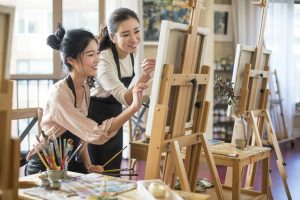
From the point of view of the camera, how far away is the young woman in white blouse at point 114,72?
2338 millimetres

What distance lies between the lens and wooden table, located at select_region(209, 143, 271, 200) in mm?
2695

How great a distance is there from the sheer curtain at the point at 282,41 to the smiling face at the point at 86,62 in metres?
4.82

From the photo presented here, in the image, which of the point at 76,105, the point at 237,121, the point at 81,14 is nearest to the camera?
the point at 76,105

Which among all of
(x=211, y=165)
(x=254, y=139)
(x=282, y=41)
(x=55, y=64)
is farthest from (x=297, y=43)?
(x=211, y=165)

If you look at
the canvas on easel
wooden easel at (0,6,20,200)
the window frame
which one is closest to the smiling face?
the canvas on easel

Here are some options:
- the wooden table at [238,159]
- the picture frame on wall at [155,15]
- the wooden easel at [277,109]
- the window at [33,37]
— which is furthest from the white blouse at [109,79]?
the wooden easel at [277,109]

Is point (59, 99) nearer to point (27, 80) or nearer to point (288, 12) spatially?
point (27, 80)

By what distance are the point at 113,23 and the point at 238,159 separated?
3.59ft

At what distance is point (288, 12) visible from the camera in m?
6.54

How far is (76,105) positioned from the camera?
211 centimetres

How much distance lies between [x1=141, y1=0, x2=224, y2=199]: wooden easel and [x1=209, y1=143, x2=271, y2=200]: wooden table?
0.40 m

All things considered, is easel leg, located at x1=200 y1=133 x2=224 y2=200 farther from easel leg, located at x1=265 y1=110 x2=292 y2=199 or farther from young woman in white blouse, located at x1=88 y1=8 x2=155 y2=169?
easel leg, located at x1=265 y1=110 x2=292 y2=199

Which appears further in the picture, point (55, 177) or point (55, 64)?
point (55, 64)

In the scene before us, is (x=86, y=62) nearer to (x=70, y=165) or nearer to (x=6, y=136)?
(x=70, y=165)
